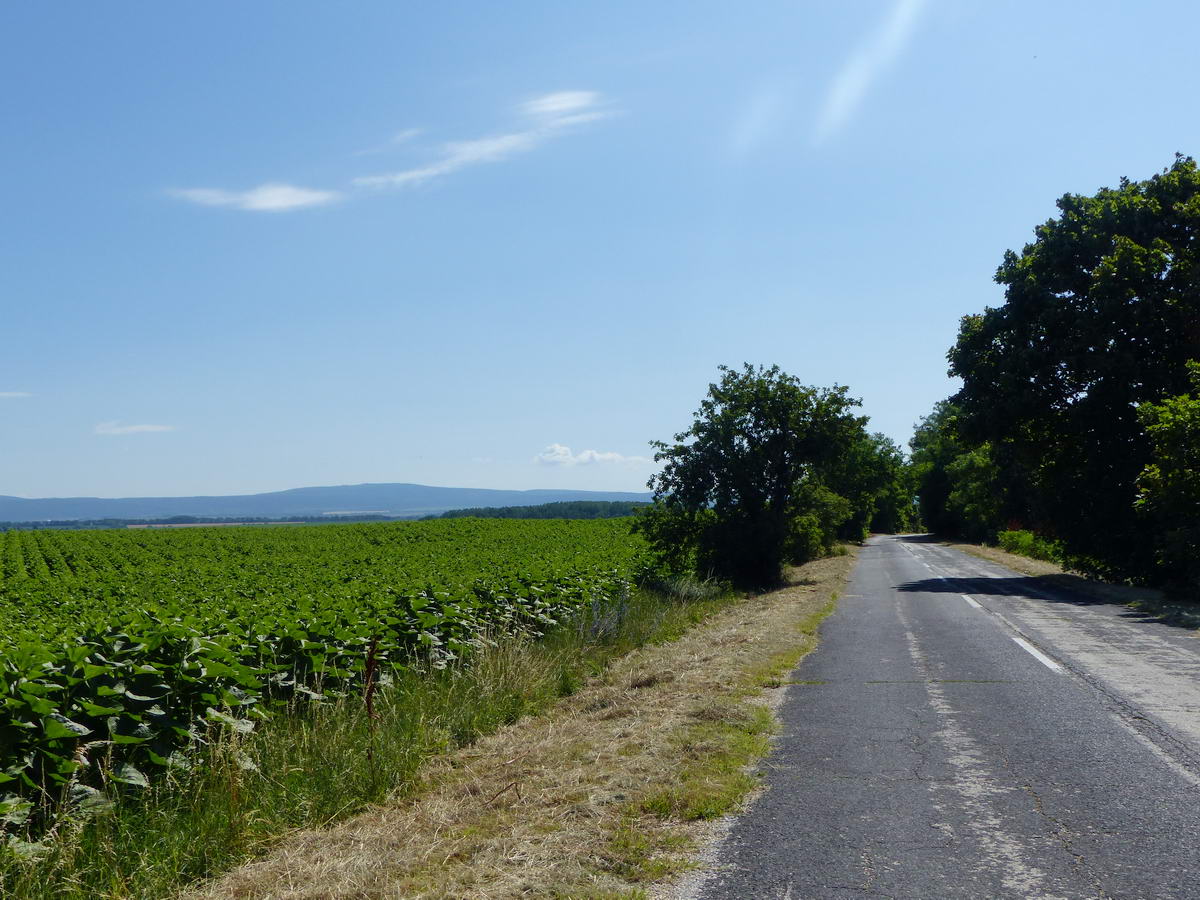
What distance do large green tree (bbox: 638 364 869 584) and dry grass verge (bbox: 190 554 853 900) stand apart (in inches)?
695

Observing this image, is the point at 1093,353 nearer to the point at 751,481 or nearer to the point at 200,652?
the point at 751,481

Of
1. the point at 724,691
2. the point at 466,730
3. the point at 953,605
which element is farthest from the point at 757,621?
the point at 466,730

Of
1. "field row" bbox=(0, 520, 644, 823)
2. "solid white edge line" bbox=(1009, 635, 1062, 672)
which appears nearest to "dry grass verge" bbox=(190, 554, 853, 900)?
"field row" bbox=(0, 520, 644, 823)

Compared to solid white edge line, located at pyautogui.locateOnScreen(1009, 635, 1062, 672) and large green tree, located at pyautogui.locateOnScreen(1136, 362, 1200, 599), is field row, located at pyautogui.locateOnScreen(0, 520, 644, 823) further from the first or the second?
large green tree, located at pyautogui.locateOnScreen(1136, 362, 1200, 599)

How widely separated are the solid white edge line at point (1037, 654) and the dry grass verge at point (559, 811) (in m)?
3.74

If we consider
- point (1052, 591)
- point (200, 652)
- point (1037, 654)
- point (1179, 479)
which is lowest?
point (1052, 591)

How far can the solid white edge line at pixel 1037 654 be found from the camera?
412 inches

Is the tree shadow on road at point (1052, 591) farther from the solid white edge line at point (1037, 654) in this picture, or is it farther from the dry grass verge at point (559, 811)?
the dry grass verge at point (559, 811)

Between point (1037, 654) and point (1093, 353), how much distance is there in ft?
53.2

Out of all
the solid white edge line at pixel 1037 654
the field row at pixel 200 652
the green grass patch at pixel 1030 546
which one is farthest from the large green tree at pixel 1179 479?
the green grass patch at pixel 1030 546

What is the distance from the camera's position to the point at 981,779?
597 centimetres

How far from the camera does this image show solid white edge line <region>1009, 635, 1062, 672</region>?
10.5 metres

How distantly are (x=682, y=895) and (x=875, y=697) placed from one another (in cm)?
531

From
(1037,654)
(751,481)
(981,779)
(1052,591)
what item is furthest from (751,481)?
(981,779)
